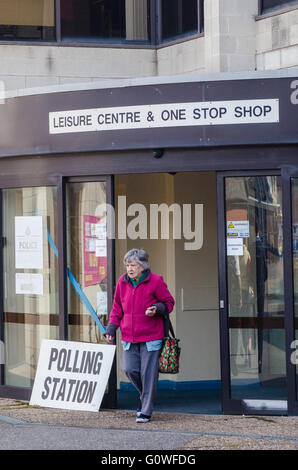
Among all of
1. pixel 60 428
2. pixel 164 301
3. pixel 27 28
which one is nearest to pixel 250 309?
pixel 164 301

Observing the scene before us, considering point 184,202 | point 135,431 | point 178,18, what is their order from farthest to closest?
point 178,18
point 184,202
point 135,431

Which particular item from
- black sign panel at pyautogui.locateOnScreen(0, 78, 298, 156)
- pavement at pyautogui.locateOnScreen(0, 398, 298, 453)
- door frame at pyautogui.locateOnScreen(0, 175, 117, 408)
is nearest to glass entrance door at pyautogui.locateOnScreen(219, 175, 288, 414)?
pavement at pyautogui.locateOnScreen(0, 398, 298, 453)

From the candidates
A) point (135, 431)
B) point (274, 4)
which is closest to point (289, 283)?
point (135, 431)

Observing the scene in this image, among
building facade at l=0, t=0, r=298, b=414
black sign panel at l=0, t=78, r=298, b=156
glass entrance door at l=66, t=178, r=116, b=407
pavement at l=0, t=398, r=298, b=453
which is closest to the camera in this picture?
pavement at l=0, t=398, r=298, b=453

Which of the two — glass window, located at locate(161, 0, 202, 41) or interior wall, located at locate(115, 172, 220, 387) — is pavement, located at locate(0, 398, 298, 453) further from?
glass window, located at locate(161, 0, 202, 41)

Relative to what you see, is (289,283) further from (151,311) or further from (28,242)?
(28,242)

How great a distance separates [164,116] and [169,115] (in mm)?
52

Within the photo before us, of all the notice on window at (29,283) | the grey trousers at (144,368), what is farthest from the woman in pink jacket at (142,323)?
the notice on window at (29,283)

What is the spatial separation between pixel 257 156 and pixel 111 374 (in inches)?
104

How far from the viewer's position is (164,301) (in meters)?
8.20

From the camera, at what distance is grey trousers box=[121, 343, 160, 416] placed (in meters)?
8.20

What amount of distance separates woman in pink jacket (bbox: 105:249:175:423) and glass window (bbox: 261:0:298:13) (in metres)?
3.72

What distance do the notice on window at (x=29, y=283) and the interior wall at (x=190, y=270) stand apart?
57.3 inches

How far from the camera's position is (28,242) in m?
9.62
